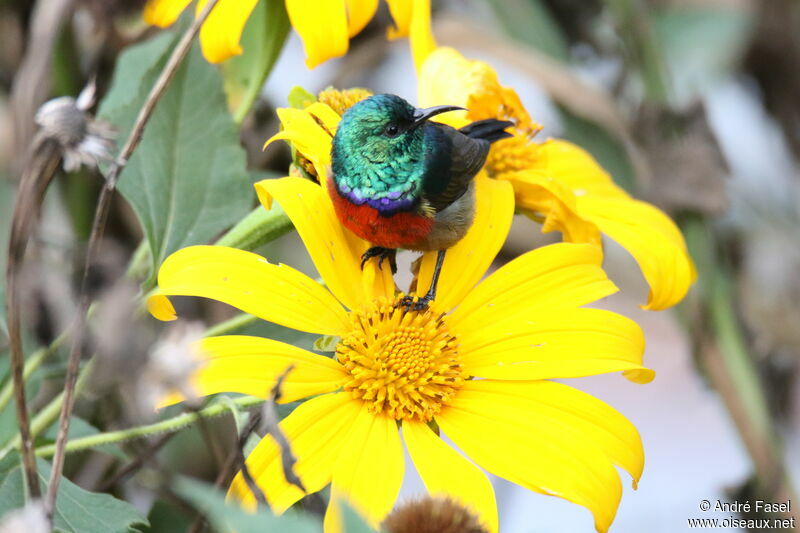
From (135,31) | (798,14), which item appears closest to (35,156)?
(135,31)

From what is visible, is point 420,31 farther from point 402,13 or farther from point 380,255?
point 380,255

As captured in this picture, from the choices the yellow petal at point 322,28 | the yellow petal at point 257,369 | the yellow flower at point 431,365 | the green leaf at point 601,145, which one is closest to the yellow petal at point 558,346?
the yellow flower at point 431,365

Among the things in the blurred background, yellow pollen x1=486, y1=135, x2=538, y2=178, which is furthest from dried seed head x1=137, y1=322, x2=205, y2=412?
yellow pollen x1=486, y1=135, x2=538, y2=178

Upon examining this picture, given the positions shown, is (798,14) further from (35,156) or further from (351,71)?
(35,156)

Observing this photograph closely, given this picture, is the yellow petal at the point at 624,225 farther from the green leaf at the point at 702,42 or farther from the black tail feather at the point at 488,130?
the green leaf at the point at 702,42

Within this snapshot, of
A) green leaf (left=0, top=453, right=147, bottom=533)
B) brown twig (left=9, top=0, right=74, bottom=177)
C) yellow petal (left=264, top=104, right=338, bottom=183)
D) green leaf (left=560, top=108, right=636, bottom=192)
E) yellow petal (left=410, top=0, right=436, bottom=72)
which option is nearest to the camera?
green leaf (left=0, top=453, right=147, bottom=533)

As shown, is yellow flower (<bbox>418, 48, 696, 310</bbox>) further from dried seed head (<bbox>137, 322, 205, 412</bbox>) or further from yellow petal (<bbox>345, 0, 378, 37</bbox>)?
dried seed head (<bbox>137, 322, 205, 412</bbox>)
